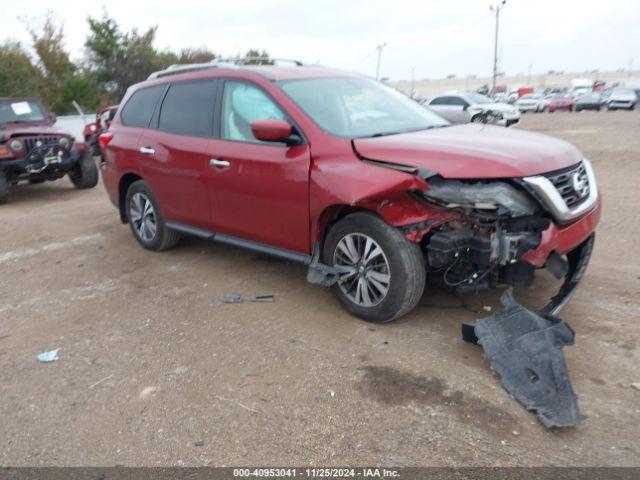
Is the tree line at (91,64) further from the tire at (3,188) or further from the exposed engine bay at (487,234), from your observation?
the exposed engine bay at (487,234)

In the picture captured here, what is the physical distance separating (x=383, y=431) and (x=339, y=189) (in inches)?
65.3

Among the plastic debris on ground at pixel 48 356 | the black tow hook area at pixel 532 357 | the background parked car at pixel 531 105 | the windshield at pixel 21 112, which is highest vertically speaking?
the windshield at pixel 21 112

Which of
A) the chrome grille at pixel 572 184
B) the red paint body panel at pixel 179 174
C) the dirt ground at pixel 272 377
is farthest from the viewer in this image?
the red paint body panel at pixel 179 174

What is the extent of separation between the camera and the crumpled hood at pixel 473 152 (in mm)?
3391

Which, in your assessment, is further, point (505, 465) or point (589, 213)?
point (589, 213)

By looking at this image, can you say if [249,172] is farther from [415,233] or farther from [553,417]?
[553,417]

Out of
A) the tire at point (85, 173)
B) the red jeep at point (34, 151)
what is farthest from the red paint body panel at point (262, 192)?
the tire at point (85, 173)

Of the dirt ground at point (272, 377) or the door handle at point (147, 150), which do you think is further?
the door handle at point (147, 150)

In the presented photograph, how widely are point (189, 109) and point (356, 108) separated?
1.65 meters

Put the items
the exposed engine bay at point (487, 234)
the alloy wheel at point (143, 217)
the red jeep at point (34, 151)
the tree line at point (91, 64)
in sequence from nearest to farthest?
the exposed engine bay at point (487, 234) → the alloy wheel at point (143, 217) → the red jeep at point (34, 151) → the tree line at point (91, 64)

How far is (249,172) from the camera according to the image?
14.6 ft

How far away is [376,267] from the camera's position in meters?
3.86

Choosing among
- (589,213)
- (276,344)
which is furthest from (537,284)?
(276,344)

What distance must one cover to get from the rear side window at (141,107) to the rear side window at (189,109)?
0.23m
